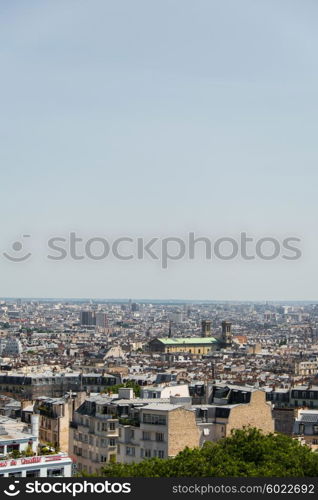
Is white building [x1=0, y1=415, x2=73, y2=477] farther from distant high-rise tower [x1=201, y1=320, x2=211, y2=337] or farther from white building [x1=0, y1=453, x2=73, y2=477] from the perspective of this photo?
distant high-rise tower [x1=201, y1=320, x2=211, y2=337]

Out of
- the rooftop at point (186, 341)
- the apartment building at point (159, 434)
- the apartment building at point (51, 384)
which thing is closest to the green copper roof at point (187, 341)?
the rooftop at point (186, 341)

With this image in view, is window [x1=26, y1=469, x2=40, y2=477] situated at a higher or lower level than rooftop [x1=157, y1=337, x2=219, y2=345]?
lower

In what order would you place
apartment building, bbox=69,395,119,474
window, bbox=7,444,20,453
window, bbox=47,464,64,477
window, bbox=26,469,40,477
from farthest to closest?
apartment building, bbox=69,395,119,474 < window, bbox=7,444,20,453 < window, bbox=47,464,64,477 < window, bbox=26,469,40,477

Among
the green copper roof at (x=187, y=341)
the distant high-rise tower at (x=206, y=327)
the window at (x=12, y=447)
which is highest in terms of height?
the distant high-rise tower at (x=206, y=327)

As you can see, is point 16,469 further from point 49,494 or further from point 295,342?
point 295,342

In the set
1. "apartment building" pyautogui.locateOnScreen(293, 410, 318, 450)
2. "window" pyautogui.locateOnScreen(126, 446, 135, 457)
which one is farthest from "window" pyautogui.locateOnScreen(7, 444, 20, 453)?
"apartment building" pyautogui.locateOnScreen(293, 410, 318, 450)

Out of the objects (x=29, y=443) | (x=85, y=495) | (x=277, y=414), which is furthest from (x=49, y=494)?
(x=277, y=414)

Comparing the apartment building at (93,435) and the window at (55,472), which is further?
the apartment building at (93,435)

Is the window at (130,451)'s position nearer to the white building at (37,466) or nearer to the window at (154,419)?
the window at (154,419)
